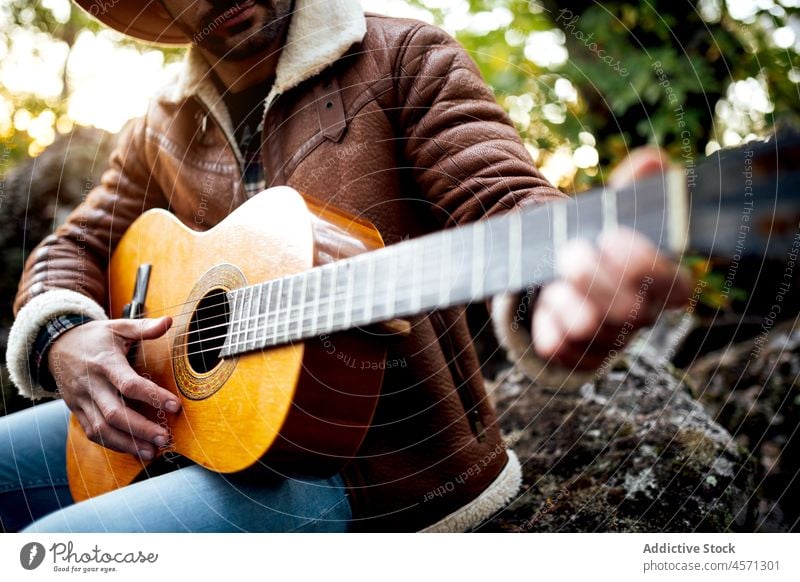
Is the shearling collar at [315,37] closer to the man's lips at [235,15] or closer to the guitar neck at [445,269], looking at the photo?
the man's lips at [235,15]

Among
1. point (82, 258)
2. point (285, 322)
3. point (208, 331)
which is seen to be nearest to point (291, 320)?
point (285, 322)

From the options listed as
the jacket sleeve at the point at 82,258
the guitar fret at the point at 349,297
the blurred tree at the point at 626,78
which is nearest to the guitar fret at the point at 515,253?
the guitar fret at the point at 349,297

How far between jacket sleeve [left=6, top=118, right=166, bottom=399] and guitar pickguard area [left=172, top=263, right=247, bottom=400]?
0.18m

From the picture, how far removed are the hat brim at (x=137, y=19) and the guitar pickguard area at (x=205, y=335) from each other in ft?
1.12

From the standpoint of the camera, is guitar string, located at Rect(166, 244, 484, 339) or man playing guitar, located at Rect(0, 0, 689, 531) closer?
guitar string, located at Rect(166, 244, 484, 339)

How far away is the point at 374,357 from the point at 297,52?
0.34 metres

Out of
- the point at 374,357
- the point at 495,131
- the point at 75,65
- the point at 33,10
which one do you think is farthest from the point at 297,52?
the point at 33,10

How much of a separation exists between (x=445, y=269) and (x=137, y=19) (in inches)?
24.0

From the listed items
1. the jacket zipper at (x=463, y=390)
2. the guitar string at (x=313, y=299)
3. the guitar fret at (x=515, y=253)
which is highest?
the guitar fret at (x=515, y=253)

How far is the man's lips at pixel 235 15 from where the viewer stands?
70cm

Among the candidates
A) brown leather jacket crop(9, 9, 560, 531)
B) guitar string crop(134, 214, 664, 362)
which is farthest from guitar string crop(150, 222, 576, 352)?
brown leather jacket crop(9, 9, 560, 531)

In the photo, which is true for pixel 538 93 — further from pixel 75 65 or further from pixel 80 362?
pixel 75 65
